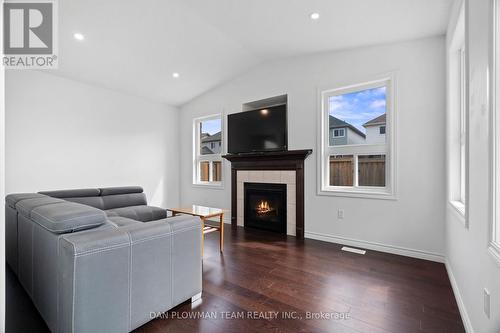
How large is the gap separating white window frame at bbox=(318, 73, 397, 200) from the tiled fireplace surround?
1.60 feet

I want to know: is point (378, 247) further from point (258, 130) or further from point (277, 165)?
point (258, 130)

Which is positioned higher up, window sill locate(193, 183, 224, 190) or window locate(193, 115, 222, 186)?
window locate(193, 115, 222, 186)

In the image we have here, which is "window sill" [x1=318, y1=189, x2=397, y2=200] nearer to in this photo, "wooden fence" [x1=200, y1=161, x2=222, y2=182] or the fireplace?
the fireplace

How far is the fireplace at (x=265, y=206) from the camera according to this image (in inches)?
160

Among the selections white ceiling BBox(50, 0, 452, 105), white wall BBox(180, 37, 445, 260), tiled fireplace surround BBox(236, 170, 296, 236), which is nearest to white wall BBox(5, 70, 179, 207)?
white ceiling BBox(50, 0, 452, 105)

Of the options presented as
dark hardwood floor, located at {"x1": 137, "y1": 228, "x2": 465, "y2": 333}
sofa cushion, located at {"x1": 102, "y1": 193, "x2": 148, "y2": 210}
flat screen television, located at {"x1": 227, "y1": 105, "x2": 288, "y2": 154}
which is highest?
flat screen television, located at {"x1": 227, "y1": 105, "x2": 288, "y2": 154}

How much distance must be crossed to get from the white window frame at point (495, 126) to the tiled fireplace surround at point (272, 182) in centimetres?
275

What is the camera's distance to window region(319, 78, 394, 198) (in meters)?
3.20

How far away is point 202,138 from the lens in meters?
5.62

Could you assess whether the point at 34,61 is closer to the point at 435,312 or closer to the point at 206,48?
the point at 206,48

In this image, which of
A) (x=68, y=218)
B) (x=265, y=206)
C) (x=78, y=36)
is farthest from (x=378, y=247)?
(x=78, y=36)

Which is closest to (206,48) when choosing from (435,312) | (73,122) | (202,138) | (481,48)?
(202,138)

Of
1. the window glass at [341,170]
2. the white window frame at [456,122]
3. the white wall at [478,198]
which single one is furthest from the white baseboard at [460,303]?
the window glass at [341,170]

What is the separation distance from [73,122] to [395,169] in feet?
16.6
